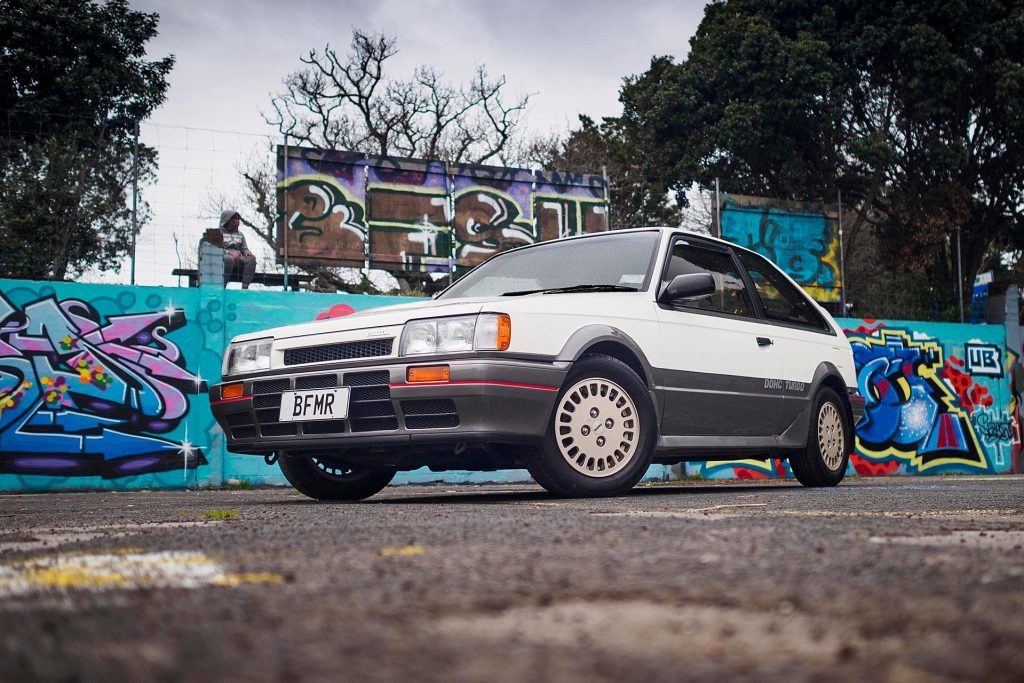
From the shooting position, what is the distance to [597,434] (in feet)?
16.7

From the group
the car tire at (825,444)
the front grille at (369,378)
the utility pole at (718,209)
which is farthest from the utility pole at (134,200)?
the utility pole at (718,209)

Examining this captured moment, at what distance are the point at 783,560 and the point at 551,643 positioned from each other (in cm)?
97

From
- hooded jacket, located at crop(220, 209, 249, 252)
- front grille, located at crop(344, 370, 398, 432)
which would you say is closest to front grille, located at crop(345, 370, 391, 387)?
front grille, located at crop(344, 370, 398, 432)

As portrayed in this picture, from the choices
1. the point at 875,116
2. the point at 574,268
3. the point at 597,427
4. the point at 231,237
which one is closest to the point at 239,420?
the point at 597,427

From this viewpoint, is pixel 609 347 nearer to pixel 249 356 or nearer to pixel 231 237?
pixel 249 356

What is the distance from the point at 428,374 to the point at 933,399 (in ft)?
39.2

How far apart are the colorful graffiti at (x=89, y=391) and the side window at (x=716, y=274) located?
628 cm

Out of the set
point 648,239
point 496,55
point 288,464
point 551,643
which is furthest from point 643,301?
point 496,55

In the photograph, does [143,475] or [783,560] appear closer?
[783,560]

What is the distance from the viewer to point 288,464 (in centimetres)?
581

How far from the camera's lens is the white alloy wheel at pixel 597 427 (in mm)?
4980

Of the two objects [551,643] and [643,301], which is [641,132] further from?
[551,643]

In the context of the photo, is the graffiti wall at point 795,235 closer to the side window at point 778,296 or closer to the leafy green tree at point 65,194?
the side window at point 778,296

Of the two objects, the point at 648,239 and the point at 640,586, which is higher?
the point at 648,239
